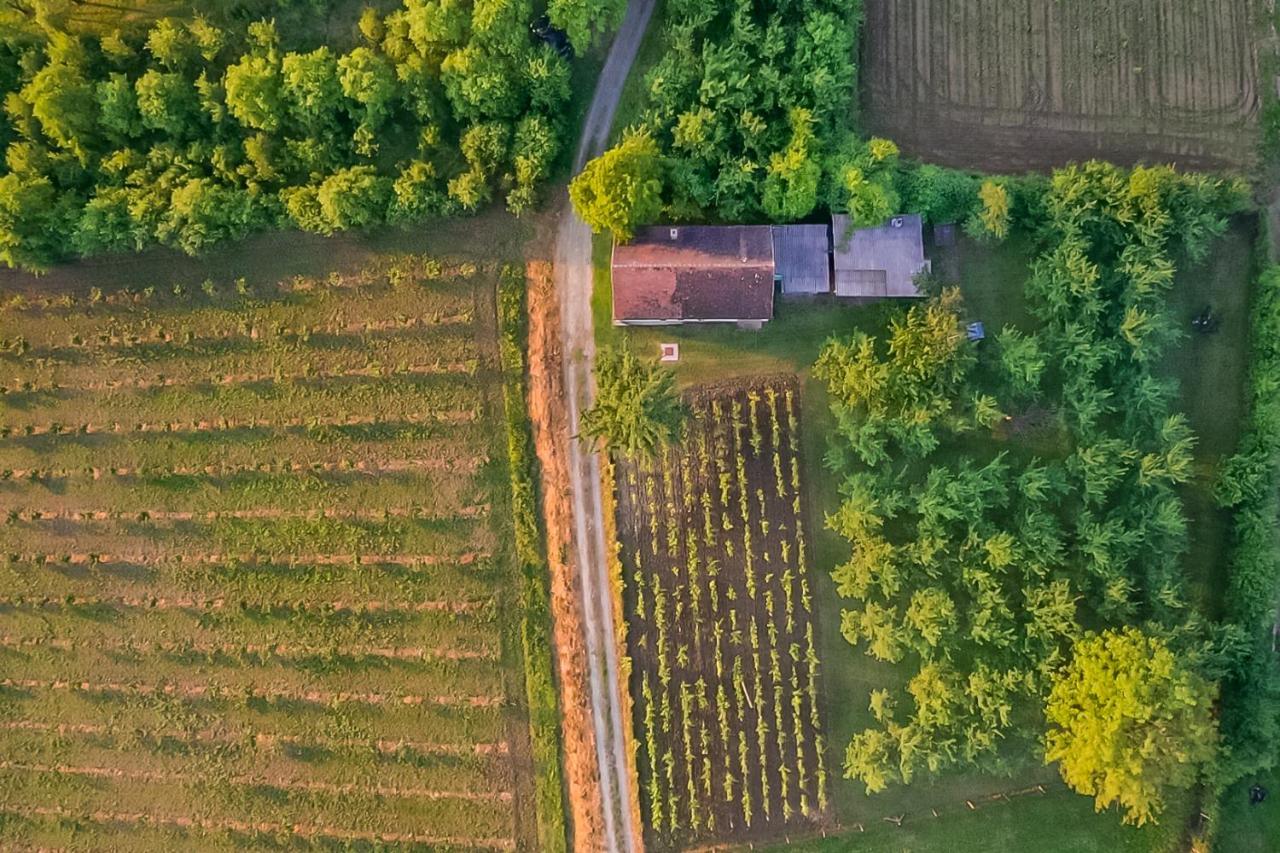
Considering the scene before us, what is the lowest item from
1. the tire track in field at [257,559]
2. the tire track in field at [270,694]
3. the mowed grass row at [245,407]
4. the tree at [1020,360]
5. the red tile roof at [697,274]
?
the tire track in field at [270,694]

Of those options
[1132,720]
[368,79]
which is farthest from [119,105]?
[1132,720]

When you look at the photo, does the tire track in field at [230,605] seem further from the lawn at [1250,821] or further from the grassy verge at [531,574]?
the lawn at [1250,821]

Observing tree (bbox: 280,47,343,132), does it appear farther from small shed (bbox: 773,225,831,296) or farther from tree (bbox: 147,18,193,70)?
small shed (bbox: 773,225,831,296)

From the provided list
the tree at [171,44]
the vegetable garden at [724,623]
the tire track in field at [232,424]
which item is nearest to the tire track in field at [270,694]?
the vegetable garden at [724,623]

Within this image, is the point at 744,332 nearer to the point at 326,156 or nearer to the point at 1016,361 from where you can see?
the point at 1016,361

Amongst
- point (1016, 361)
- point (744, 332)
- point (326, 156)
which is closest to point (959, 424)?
point (1016, 361)

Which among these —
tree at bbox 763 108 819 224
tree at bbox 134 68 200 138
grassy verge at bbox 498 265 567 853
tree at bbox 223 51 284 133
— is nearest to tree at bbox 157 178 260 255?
tree at bbox 134 68 200 138

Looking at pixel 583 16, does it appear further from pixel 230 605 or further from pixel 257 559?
pixel 230 605
